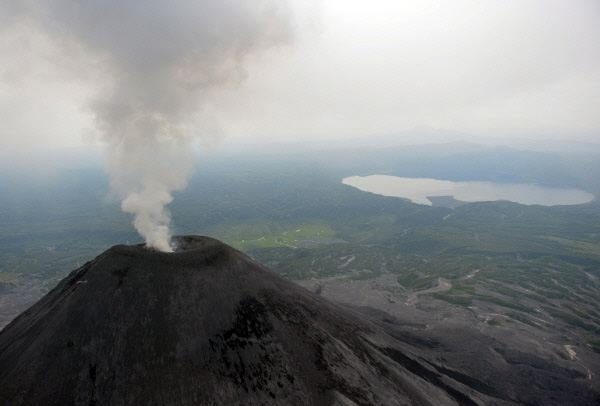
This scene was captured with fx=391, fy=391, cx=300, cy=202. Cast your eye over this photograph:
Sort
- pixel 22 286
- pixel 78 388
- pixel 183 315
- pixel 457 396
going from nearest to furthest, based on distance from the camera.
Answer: pixel 78 388 < pixel 183 315 < pixel 457 396 < pixel 22 286

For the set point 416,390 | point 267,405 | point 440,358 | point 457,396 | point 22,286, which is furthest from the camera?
point 22,286

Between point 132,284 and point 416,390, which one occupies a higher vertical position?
point 132,284

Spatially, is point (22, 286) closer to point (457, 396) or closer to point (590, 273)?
point (457, 396)

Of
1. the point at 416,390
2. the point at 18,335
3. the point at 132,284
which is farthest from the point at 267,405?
the point at 18,335

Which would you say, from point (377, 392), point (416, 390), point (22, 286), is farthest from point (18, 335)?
point (22, 286)

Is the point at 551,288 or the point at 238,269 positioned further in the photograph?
the point at 551,288

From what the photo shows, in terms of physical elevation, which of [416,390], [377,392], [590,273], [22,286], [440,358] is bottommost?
[590,273]
